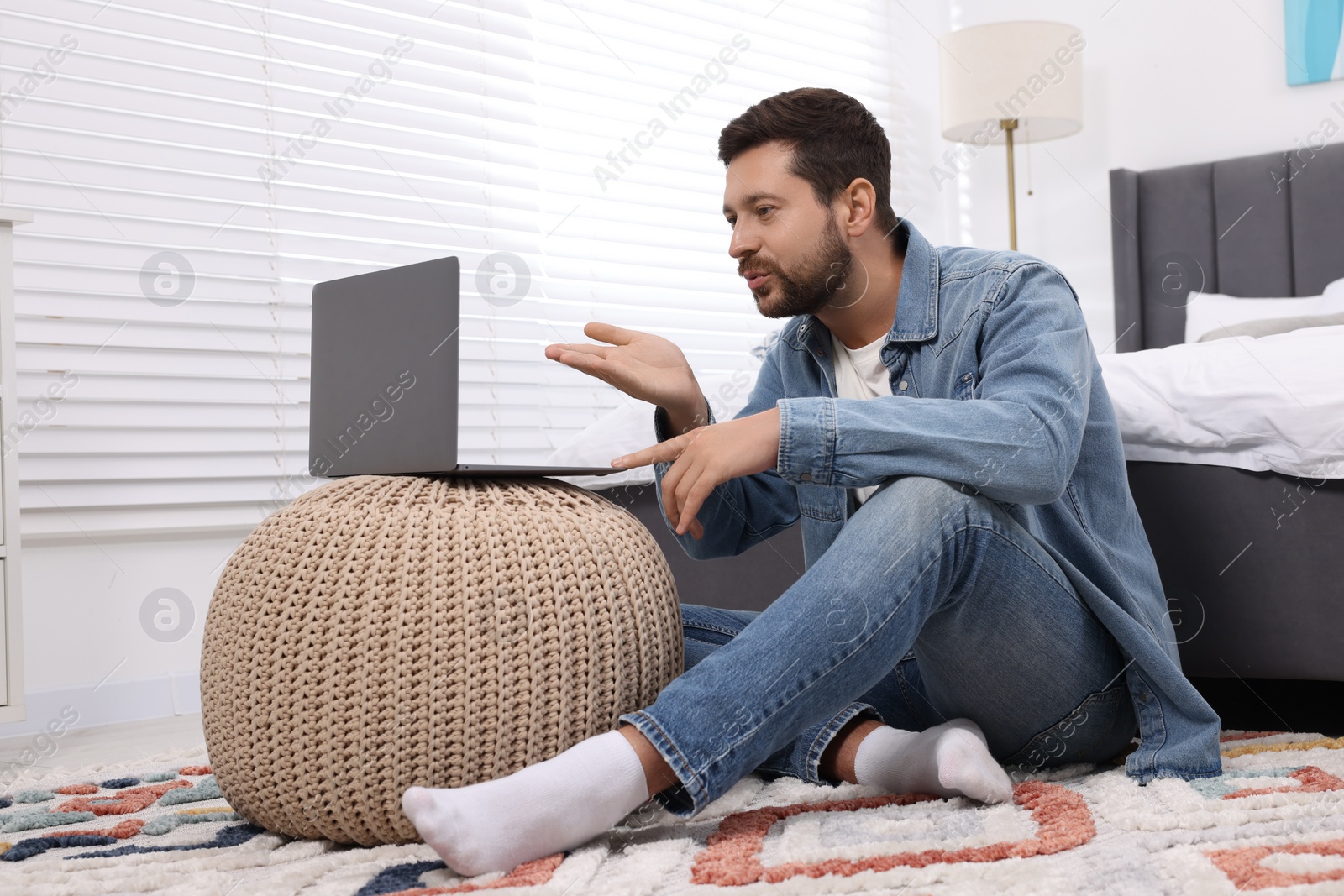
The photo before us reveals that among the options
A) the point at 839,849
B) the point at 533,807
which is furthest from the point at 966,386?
the point at 533,807

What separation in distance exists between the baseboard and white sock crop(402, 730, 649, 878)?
4.39ft

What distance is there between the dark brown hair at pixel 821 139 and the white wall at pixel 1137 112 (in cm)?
209

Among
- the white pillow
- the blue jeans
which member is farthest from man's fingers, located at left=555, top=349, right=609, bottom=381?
the white pillow

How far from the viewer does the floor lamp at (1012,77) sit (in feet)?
9.57

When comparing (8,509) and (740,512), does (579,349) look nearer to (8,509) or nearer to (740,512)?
(740,512)

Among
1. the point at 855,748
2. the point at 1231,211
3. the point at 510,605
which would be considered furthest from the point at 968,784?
Result: the point at 1231,211

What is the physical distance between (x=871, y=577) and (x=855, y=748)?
26cm

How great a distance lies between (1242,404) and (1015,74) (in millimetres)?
1912

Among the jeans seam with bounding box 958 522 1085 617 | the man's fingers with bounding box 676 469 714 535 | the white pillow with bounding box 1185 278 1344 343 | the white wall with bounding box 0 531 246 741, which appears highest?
the white pillow with bounding box 1185 278 1344 343

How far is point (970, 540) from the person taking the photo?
2.95 feet

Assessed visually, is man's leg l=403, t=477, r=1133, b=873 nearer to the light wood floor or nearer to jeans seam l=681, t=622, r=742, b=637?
jeans seam l=681, t=622, r=742, b=637

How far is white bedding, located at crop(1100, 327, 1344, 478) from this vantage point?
1.22m

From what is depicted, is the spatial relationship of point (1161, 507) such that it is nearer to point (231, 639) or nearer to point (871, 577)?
point (871, 577)

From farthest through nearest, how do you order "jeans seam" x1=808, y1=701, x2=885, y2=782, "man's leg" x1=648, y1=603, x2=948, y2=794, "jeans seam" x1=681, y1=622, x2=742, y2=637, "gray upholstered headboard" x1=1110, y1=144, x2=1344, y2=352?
"gray upholstered headboard" x1=1110, y1=144, x2=1344, y2=352 → "jeans seam" x1=681, y1=622, x2=742, y2=637 → "jeans seam" x1=808, y1=701, x2=885, y2=782 → "man's leg" x1=648, y1=603, x2=948, y2=794
